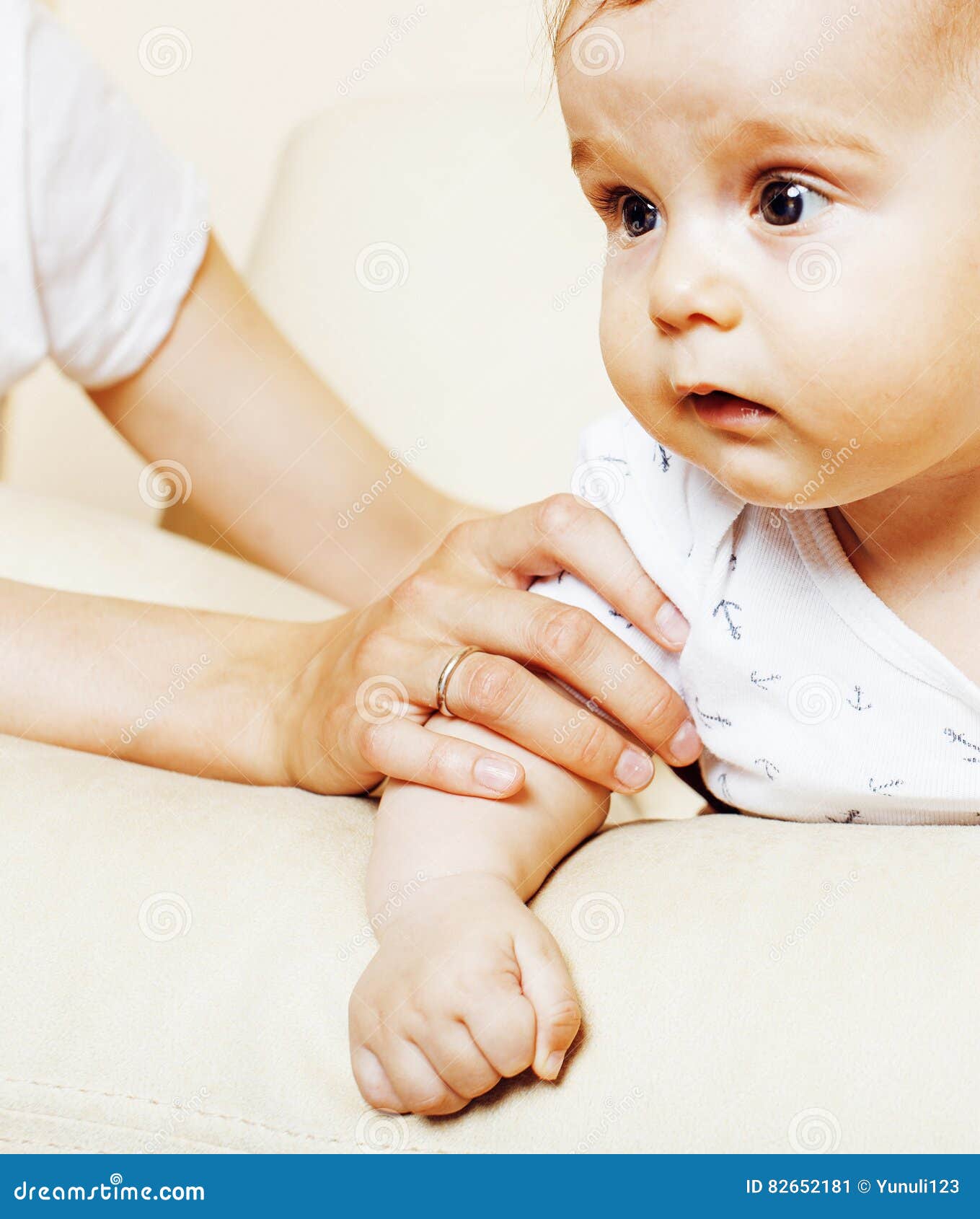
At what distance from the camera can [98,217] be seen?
4.26ft

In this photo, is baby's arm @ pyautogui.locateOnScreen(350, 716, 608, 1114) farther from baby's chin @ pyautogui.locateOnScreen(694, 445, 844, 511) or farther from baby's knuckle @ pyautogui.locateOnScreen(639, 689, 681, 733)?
baby's chin @ pyautogui.locateOnScreen(694, 445, 844, 511)

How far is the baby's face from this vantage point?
2.08ft

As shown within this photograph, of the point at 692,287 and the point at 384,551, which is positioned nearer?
the point at 692,287

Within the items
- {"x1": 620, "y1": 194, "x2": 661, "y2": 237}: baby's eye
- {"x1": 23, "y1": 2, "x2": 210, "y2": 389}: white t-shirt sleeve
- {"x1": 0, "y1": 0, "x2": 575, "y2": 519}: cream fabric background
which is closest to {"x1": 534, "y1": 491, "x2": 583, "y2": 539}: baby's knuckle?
{"x1": 620, "y1": 194, "x2": 661, "y2": 237}: baby's eye

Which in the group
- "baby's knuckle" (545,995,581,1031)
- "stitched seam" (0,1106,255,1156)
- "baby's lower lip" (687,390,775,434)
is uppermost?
"baby's lower lip" (687,390,775,434)

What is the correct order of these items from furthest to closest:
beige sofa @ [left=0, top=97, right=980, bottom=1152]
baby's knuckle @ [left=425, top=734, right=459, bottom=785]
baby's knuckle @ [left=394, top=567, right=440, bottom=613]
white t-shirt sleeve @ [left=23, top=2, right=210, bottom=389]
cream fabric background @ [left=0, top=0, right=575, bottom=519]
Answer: cream fabric background @ [left=0, top=0, right=575, bottom=519], white t-shirt sleeve @ [left=23, top=2, right=210, bottom=389], baby's knuckle @ [left=394, top=567, right=440, bottom=613], baby's knuckle @ [left=425, top=734, right=459, bottom=785], beige sofa @ [left=0, top=97, right=980, bottom=1152]

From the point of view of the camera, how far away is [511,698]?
0.83 m

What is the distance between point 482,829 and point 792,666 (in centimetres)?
23

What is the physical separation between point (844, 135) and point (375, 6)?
1464 mm

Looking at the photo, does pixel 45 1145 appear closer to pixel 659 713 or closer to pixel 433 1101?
pixel 433 1101

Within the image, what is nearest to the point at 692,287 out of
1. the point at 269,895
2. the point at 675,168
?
the point at 675,168

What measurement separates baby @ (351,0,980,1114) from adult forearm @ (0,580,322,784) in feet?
0.68

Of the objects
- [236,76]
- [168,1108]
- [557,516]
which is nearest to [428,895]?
[168,1108]

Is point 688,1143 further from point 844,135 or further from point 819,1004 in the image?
point 844,135
